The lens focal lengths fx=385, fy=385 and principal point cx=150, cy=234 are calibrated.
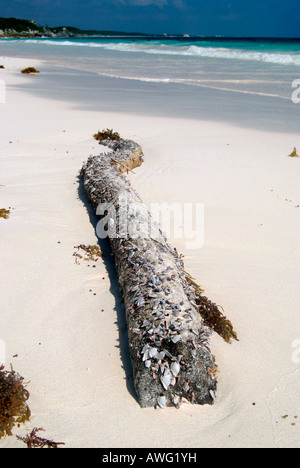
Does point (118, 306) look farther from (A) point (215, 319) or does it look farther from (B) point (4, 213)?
(B) point (4, 213)

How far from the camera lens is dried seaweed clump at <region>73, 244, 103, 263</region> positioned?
216 inches

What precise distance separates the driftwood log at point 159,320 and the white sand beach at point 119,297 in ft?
0.63

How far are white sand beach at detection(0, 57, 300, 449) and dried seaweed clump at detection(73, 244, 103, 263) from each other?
0.13 metres

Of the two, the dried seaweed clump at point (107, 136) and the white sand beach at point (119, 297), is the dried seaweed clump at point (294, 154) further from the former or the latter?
the dried seaweed clump at point (107, 136)

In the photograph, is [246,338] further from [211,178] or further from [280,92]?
[280,92]

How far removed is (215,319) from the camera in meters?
4.36

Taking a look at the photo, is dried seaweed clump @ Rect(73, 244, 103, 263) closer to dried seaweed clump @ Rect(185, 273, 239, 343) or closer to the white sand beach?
the white sand beach

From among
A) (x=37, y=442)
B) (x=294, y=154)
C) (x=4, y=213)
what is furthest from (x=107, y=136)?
(x=37, y=442)

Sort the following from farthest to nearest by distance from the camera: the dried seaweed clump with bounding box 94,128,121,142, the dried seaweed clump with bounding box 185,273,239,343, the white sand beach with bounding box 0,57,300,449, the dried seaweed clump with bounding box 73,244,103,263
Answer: the dried seaweed clump with bounding box 94,128,121,142 < the dried seaweed clump with bounding box 73,244,103,263 < the dried seaweed clump with bounding box 185,273,239,343 < the white sand beach with bounding box 0,57,300,449

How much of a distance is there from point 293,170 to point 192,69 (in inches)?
910

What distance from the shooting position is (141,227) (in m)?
5.09

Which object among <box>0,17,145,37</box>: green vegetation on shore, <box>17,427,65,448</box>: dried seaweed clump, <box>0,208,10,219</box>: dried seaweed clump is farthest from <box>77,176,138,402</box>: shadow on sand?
<box>0,17,145,37</box>: green vegetation on shore

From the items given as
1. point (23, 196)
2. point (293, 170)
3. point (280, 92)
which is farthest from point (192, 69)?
point (23, 196)

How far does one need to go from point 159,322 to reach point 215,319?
1.04 m
